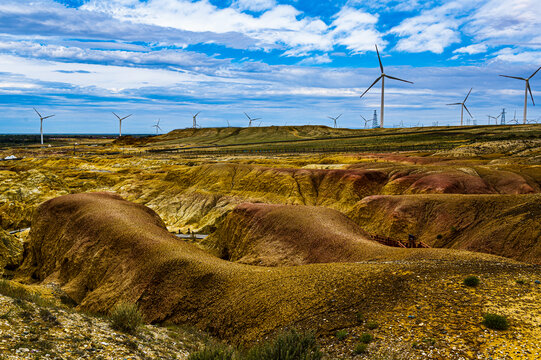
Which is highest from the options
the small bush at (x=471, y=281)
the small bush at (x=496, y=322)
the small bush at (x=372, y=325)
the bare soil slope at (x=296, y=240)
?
the small bush at (x=471, y=281)

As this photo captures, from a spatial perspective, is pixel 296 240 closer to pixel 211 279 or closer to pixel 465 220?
pixel 211 279

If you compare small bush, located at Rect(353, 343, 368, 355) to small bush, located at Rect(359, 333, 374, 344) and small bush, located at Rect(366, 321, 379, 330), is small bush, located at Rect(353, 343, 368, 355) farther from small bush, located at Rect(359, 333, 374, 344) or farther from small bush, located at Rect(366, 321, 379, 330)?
small bush, located at Rect(366, 321, 379, 330)

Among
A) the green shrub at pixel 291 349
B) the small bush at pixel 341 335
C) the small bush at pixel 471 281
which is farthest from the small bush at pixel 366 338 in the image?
the small bush at pixel 471 281

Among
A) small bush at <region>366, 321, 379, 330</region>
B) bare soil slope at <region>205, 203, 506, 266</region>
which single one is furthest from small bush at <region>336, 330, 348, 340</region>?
bare soil slope at <region>205, 203, 506, 266</region>

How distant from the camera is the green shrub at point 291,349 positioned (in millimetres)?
14719

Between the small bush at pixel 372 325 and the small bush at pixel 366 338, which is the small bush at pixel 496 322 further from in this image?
the small bush at pixel 366 338

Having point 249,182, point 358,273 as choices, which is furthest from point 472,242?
point 249,182

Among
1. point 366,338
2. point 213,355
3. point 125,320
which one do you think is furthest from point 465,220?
point 125,320

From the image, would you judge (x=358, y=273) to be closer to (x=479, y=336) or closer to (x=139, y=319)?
(x=479, y=336)

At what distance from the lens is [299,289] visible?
68.2ft

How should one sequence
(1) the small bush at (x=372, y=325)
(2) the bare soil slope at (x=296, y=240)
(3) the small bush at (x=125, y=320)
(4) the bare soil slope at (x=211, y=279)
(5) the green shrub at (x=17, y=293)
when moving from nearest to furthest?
(1) the small bush at (x=372, y=325) < (3) the small bush at (x=125, y=320) < (4) the bare soil slope at (x=211, y=279) < (5) the green shrub at (x=17, y=293) < (2) the bare soil slope at (x=296, y=240)

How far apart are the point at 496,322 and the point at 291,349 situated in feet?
26.5

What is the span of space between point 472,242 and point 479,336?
2772 cm

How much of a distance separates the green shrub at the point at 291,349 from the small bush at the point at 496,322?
669 cm
